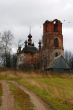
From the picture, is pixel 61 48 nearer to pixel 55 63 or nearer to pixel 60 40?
pixel 60 40

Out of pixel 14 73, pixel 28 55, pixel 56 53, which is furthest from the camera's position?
pixel 28 55

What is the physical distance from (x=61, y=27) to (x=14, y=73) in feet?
219

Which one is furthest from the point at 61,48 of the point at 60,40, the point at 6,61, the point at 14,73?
the point at 14,73

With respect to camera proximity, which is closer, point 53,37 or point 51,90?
point 51,90

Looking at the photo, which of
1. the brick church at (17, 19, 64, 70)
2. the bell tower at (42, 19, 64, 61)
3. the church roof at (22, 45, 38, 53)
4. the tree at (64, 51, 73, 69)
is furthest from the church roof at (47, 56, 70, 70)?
the tree at (64, 51, 73, 69)

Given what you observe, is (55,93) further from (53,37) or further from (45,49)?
(53,37)

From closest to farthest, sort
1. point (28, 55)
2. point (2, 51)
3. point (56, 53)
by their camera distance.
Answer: point (2, 51), point (56, 53), point (28, 55)

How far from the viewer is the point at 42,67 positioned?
104 metres

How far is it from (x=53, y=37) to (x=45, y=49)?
8839 mm

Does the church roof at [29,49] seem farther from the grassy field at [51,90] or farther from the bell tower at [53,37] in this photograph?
the grassy field at [51,90]

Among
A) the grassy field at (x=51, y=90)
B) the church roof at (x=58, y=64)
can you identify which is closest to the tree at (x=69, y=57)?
the church roof at (x=58, y=64)

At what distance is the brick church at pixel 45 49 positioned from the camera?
109m

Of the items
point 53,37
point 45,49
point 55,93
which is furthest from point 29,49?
point 55,93

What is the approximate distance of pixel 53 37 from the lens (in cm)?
11694
